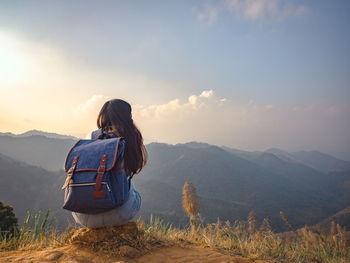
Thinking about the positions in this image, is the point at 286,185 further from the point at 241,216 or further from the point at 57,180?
the point at 57,180

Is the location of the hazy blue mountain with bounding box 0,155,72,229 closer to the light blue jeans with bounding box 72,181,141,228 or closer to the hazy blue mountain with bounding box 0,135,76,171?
the hazy blue mountain with bounding box 0,135,76,171

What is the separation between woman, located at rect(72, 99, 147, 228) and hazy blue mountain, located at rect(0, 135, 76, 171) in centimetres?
16056

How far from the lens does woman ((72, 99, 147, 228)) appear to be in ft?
7.91

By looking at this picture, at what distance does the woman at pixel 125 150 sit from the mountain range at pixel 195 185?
195 ft

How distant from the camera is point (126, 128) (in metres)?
2.65

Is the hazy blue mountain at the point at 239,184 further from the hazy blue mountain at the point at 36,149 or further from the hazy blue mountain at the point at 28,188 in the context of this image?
the hazy blue mountain at the point at 36,149

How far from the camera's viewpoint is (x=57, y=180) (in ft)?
261

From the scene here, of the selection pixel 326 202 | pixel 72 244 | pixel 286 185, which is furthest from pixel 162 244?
pixel 286 185

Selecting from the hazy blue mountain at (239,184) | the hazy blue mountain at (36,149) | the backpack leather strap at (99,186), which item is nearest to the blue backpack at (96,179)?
the backpack leather strap at (99,186)

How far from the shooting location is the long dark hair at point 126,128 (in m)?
2.61

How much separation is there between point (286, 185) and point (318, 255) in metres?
193

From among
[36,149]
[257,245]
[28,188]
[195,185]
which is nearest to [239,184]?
[195,185]

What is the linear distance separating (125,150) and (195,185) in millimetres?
150259

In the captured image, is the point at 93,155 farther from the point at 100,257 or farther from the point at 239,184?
the point at 239,184
